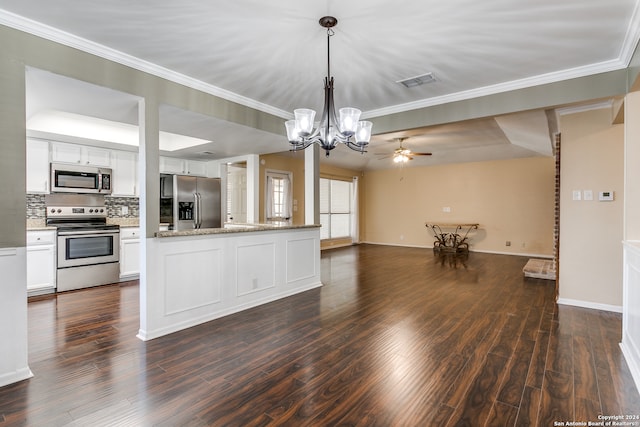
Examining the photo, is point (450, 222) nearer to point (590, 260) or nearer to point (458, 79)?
point (590, 260)

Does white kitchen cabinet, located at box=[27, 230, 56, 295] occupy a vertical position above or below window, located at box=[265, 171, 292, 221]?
below

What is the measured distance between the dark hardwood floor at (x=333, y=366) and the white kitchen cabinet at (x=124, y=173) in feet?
6.54

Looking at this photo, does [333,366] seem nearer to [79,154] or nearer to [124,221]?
[124,221]

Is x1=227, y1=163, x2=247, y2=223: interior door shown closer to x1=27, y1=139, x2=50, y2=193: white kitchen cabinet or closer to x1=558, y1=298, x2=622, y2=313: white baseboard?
x1=27, y1=139, x2=50, y2=193: white kitchen cabinet

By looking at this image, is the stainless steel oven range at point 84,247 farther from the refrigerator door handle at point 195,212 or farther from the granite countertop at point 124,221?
the refrigerator door handle at point 195,212

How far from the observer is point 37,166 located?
449cm

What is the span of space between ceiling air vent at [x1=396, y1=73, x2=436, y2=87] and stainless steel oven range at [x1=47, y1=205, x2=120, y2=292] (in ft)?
15.4

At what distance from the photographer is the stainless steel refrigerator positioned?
5754 millimetres

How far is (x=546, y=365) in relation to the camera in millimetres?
2359

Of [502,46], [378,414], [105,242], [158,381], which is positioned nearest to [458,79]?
[502,46]

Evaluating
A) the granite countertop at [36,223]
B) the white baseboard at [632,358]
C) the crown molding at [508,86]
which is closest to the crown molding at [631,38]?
the crown molding at [508,86]

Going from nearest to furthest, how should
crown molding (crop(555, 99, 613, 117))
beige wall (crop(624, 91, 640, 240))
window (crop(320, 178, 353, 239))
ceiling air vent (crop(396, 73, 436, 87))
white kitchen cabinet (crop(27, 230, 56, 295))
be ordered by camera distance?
beige wall (crop(624, 91, 640, 240))
ceiling air vent (crop(396, 73, 436, 87))
crown molding (crop(555, 99, 613, 117))
white kitchen cabinet (crop(27, 230, 56, 295))
window (crop(320, 178, 353, 239))

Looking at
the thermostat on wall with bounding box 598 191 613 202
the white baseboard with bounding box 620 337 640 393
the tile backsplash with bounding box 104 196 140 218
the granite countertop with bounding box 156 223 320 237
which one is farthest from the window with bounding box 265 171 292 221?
the white baseboard with bounding box 620 337 640 393

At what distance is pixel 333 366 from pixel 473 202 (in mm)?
7526
